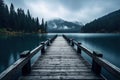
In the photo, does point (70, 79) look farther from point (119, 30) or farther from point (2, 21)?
point (119, 30)

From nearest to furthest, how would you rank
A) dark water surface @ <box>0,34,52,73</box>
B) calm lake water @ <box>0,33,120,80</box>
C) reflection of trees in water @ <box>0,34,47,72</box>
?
1. dark water surface @ <box>0,34,52,73</box>
2. reflection of trees in water @ <box>0,34,47,72</box>
3. calm lake water @ <box>0,33,120,80</box>

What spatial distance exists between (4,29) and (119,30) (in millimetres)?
90393

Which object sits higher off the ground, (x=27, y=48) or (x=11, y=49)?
(x=11, y=49)

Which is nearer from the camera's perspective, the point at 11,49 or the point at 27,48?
the point at 11,49

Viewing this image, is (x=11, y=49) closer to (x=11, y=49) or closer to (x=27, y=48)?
(x=11, y=49)

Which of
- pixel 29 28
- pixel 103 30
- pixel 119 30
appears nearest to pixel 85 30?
pixel 103 30

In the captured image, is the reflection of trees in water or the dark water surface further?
the reflection of trees in water

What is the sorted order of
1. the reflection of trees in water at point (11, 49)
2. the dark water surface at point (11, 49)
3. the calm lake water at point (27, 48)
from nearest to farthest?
1. the dark water surface at point (11, 49)
2. the reflection of trees in water at point (11, 49)
3. the calm lake water at point (27, 48)

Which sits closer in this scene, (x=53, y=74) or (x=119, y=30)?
(x=53, y=74)

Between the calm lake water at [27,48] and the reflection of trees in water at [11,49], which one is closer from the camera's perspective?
the reflection of trees in water at [11,49]

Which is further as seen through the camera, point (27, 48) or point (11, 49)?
point (27, 48)

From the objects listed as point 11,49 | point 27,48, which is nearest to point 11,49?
point 11,49

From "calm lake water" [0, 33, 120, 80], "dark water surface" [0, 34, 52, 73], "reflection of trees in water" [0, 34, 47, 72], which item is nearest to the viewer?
"dark water surface" [0, 34, 52, 73]

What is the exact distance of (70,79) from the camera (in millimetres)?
4016
